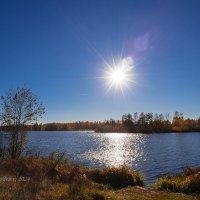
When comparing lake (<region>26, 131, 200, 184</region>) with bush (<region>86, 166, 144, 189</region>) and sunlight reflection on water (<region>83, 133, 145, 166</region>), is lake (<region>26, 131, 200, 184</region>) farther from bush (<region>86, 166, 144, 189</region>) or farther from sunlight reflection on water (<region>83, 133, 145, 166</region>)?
bush (<region>86, 166, 144, 189</region>)

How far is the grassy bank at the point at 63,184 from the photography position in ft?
40.3

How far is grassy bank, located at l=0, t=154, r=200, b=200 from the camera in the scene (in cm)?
1227

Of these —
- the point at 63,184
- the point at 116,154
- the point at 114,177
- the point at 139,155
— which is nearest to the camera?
the point at 63,184

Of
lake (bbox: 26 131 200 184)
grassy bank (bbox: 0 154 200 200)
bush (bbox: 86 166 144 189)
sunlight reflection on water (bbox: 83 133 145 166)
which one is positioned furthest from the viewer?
sunlight reflection on water (bbox: 83 133 145 166)

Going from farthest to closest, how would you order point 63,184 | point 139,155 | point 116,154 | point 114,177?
point 116,154, point 139,155, point 114,177, point 63,184

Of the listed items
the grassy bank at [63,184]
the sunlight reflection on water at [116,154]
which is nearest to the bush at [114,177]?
the grassy bank at [63,184]

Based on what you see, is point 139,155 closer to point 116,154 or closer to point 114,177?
point 116,154

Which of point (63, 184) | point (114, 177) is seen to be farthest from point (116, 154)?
point (63, 184)

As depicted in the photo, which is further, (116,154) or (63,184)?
(116,154)

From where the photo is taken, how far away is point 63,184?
16.4 meters

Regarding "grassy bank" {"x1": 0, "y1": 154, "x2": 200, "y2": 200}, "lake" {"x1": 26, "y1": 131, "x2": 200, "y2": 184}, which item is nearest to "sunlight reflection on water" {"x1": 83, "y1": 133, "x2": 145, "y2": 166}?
"lake" {"x1": 26, "y1": 131, "x2": 200, "y2": 184}

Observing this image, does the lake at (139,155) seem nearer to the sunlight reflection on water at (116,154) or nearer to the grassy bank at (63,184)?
the sunlight reflection on water at (116,154)

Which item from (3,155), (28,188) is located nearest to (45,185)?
(28,188)

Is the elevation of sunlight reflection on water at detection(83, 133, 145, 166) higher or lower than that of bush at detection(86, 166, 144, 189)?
higher
